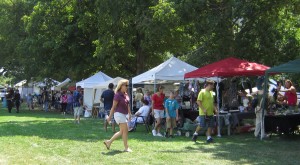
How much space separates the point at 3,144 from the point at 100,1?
10164 mm

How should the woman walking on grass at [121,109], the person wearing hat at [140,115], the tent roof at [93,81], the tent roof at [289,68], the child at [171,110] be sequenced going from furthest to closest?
the tent roof at [93,81], the person wearing hat at [140,115], the child at [171,110], the tent roof at [289,68], the woman walking on grass at [121,109]

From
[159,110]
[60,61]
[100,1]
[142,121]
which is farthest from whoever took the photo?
[60,61]

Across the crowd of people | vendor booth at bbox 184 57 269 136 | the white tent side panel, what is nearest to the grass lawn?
the crowd of people

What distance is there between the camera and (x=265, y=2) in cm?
1600

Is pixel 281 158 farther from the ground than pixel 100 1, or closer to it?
closer to it

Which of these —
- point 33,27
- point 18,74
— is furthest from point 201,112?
point 18,74

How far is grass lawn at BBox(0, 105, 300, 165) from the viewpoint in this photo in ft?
30.2

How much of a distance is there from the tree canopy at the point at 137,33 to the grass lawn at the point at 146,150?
494cm

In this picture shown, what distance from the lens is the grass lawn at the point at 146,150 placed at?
30.2 feet

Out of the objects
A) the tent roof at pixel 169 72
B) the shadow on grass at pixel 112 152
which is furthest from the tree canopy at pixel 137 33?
the shadow on grass at pixel 112 152

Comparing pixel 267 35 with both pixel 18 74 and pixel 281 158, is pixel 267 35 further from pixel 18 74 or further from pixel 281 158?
pixel 18 74

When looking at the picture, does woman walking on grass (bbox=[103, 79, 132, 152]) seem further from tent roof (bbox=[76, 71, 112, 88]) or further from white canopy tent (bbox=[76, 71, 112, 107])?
tent roof (bbox=[76, 71, 112, 88])

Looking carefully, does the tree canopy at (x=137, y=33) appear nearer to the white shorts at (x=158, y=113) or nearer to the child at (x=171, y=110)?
the child at (x=171, y=110)

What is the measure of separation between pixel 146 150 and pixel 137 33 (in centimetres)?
1743
